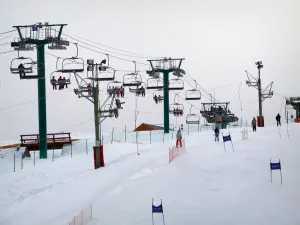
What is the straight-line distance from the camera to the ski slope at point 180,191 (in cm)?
1478

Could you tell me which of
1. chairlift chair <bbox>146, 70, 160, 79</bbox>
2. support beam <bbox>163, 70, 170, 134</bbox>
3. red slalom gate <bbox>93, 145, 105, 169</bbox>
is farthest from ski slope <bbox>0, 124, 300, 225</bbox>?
support beam <bbox>163, 70, 170, 134</bbox>

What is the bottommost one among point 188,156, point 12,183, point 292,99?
point 12,183

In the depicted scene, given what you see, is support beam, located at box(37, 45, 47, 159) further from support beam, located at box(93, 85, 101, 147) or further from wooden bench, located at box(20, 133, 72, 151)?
support beam, located at box(93, 85, 101, 147)

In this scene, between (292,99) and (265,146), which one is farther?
(292,99)

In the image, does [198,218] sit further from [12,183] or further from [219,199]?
[12,183]

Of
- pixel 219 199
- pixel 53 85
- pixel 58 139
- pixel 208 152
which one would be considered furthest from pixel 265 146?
pixel 58 139

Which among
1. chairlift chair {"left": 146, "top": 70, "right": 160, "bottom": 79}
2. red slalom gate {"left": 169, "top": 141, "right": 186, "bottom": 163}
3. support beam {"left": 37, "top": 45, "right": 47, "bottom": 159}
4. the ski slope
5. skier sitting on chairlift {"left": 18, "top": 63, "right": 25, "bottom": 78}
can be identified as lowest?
the ski slope

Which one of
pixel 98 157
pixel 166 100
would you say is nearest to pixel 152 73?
pixel 166 100

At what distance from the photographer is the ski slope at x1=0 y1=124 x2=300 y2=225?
14.8m

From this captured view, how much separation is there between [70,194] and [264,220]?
Result: 956 cm

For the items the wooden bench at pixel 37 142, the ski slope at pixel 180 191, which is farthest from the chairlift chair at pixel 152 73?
the ski slope at pixel 180 191

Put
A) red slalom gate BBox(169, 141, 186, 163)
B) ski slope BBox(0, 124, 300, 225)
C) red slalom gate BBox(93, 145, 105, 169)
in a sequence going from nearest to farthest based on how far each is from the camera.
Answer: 1. ski slope BBox(0, 124, 300, 225)
2. red slalom gate BBox(169, 141, 186, 163)
3. red slalom gate BBox(93, 145, 105, 169)

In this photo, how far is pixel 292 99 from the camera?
5375 centimetres

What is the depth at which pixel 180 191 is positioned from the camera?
674 inches
